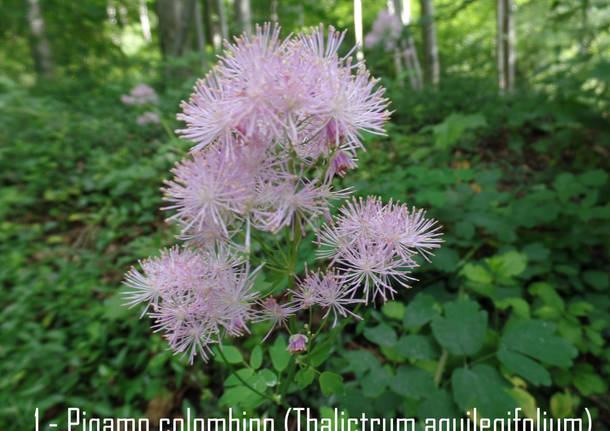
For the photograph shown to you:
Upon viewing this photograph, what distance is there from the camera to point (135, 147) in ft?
13.7

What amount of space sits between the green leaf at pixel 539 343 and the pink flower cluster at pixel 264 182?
2.50 ft

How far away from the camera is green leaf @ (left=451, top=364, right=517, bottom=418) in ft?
3.81

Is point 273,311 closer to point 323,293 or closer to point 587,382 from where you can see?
point 323,293

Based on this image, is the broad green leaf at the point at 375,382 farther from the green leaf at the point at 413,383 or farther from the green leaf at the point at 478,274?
the green leaf at the point at 478,274

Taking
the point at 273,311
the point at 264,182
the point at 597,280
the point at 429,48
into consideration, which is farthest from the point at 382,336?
the point at 429,48

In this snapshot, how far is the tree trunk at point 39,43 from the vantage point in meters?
7.88

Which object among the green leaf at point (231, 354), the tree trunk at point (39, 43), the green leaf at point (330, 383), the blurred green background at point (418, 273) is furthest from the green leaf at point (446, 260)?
the tree trunk at point (39, 43)

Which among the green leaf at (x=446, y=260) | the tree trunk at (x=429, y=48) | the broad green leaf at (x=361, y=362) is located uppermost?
the tree trunk at (x=429, y=48)

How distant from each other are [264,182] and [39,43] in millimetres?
10945

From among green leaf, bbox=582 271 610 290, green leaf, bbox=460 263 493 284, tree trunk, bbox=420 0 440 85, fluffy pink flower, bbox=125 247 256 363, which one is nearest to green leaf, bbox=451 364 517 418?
green leaf, bbox=460 263 493 284

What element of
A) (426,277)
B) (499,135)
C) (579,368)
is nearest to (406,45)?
(499,135)

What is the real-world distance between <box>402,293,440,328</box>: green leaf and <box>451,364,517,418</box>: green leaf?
0.74 feet

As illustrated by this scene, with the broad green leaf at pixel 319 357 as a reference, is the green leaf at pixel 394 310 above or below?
below

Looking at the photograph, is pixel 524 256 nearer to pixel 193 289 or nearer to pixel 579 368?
pixel 579 368
